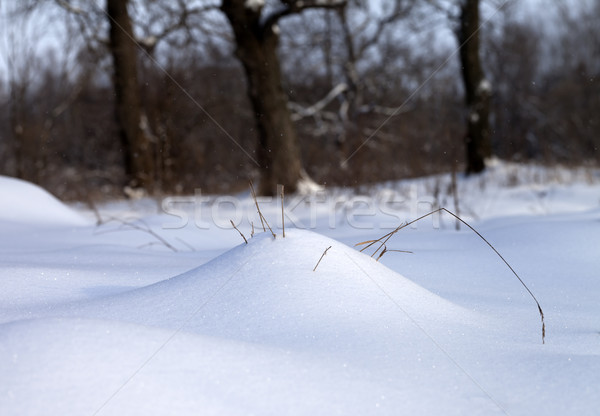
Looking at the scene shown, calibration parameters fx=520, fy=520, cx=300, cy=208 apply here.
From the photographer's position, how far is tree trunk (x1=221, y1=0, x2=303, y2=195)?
21.8ft

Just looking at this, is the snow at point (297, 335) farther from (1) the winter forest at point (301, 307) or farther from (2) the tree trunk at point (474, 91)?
(2) the tree trunk at point (474, 91)

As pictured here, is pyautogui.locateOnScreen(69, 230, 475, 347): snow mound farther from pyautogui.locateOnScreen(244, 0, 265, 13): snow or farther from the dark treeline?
pyautogui.locateOnScreen(244, 0, 265, 13): snow

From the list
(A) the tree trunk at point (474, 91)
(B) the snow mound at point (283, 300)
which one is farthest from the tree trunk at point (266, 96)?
(B) the snow mound at point (283, 300)

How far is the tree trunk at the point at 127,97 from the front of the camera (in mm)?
8742

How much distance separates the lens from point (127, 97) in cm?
882

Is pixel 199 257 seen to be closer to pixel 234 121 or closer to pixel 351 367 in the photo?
pixel 351 367

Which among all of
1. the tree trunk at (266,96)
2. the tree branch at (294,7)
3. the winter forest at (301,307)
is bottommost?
the winter forest at (301,307)

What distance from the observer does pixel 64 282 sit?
1.41m

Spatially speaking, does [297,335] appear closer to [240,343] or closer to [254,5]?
[240,343]

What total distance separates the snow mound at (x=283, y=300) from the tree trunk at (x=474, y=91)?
795cm

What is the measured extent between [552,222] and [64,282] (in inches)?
83.7

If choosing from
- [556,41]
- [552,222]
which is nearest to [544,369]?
[552,222]

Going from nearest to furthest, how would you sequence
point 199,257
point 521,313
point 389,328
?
point 389,328 < point 521,313 < point 199,257

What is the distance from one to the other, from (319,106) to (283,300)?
13808 mm
